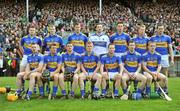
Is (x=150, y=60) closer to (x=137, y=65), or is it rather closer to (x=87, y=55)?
(x=137, y=65)

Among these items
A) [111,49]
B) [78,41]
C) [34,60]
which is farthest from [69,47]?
[111,49]

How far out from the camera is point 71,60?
44.7ft

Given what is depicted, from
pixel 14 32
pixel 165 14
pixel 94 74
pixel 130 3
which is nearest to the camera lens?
pixel 94 74

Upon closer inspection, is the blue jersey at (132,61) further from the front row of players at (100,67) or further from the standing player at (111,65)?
the standing player at (111,65)

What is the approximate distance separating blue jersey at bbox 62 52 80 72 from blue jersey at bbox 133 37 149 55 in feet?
5.77

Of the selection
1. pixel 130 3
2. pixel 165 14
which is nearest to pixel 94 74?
pixel 165 14

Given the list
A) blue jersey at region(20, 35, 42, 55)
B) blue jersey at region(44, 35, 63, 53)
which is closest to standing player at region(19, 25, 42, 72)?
blue jersey at region(20, 35, 42, 55)

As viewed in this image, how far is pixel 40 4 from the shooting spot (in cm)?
3922

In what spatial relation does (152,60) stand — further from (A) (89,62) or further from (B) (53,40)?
(B) (53,40)

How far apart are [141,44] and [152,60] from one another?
69cm

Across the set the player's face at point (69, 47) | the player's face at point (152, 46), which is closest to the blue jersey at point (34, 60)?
the player's face at point (69, 47)

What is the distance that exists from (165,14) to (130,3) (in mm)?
3876

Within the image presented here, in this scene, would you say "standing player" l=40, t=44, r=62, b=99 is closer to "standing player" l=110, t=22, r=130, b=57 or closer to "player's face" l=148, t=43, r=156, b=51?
"standing player" l=110, t=22, r=130, b=57

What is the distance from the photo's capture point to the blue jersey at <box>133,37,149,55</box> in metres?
14.1
